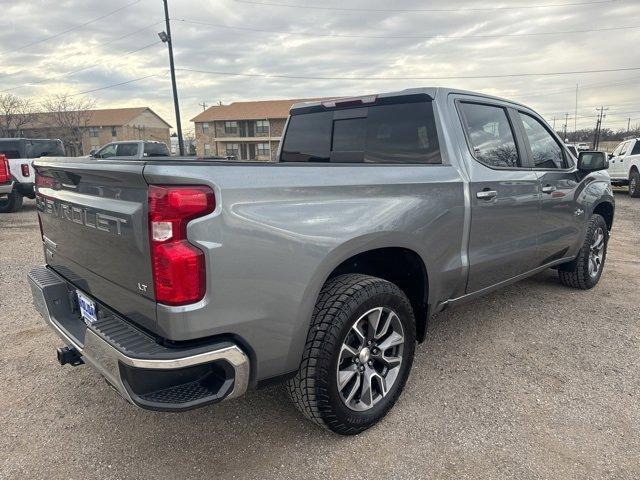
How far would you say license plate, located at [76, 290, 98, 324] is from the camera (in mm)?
2252

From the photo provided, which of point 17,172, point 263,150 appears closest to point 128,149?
point 17,172

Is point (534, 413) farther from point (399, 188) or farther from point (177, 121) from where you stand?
point (177, 121)

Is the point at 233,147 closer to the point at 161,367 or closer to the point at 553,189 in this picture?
the point at 553,189

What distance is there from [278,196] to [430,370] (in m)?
1.88

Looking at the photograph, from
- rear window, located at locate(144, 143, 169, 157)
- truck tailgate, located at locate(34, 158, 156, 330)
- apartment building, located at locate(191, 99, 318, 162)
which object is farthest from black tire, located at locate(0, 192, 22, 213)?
apartment building, located at locate(191, 99, 318, 162)

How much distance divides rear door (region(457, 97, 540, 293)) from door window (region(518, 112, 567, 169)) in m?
0.21

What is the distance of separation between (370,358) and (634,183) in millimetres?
15184

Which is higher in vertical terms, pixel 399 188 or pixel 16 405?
pixel 399 188

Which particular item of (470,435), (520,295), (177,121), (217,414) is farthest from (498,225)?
(177,121)

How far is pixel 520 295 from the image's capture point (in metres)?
4.62

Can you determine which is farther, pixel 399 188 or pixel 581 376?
pixel 581 376

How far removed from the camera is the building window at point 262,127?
162 feet

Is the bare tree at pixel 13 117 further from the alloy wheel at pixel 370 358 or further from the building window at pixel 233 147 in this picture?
the alloy wheel at pixel 370 358

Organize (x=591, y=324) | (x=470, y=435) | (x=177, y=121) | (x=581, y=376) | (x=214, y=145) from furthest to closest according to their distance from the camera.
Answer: (x=214, y=145) → (x=177, y=121) → (x=591, y=324) → (x=581, y=376) → (x=470, y=435)
